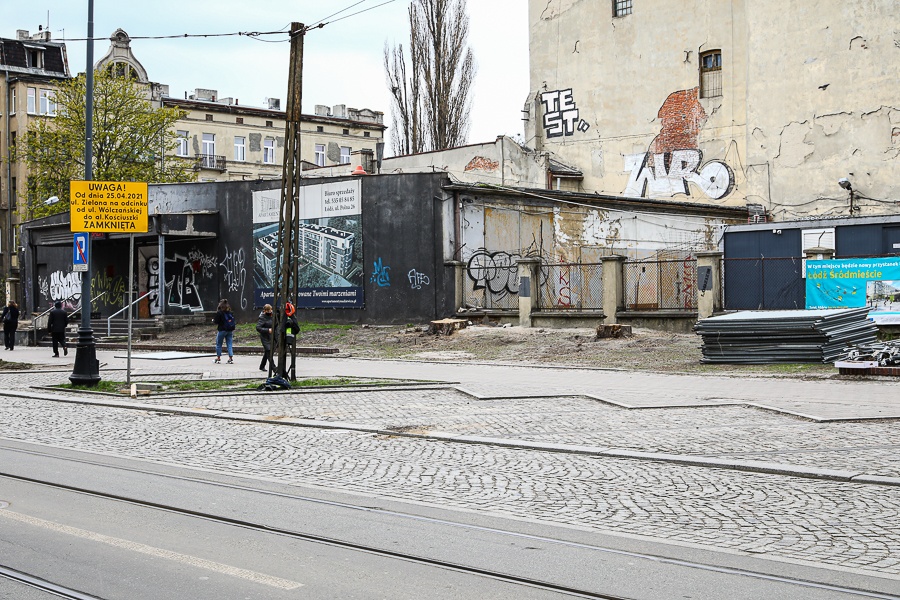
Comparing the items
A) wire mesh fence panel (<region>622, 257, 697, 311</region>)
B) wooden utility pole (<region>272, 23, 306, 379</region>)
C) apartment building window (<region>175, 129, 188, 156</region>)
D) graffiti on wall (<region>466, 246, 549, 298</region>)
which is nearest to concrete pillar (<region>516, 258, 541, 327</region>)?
graffiti on wall (<region>466, 246, 549, 298</region>)

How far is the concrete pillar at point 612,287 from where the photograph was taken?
29406 millimetres

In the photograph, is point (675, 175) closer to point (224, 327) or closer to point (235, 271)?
point (235, 271)

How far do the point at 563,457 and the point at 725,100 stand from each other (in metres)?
36.9

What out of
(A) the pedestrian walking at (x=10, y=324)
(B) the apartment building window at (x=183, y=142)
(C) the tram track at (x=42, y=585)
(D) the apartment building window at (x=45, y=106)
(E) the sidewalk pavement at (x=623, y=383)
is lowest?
(E) the sidewalk pavement at (x=623, y=383)

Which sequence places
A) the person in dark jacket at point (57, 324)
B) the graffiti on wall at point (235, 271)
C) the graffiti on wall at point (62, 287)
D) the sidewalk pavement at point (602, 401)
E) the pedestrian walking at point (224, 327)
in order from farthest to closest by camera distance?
the graffiti on wall at point (62, 287), the graffiti on wall at point (235, 271), the person in dark jacket at point (57, 324), the pedestrian walking at point (224, 327), the sidewalk pavement at point (602, 401)

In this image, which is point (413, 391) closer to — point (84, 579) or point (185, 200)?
point (84, 579)

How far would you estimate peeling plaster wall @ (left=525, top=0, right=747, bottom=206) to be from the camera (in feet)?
144

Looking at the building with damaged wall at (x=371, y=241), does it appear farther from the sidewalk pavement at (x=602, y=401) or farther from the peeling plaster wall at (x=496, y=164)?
the sidewalk pavement at (x=602, y=401)

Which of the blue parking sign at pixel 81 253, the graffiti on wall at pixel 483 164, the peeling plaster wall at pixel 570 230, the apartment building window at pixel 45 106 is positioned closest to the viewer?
the blue parking sign at pixel 81 253

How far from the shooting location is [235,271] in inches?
1532

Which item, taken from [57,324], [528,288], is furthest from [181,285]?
[528,288]

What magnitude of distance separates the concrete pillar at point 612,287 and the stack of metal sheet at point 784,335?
7.46 m

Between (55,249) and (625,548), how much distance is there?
43017mm

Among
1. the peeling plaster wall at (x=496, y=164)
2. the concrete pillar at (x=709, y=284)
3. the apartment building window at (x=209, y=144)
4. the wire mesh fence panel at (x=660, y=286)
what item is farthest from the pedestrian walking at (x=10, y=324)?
the apartment building window at (x=209, y=144)
